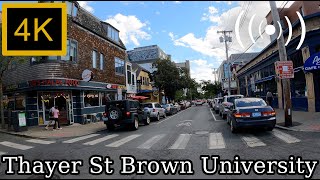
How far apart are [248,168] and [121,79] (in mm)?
27169

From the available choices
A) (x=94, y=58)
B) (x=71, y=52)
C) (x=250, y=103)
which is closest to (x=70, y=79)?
(x=71, y=52)

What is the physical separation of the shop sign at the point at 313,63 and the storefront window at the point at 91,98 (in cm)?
1636

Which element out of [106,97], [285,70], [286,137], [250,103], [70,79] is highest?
[70,79]

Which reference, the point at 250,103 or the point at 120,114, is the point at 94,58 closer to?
the point at 120,114

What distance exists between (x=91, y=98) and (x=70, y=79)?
3891mm

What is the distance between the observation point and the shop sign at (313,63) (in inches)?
691

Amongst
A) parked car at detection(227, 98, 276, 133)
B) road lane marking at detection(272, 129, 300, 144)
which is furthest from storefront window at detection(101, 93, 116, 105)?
road lane marking at detection(272, 129, 300, 144)

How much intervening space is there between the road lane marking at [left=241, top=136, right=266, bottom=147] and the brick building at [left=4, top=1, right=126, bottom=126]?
13.2 metres

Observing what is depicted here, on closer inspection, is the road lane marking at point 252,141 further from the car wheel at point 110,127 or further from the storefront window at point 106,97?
the storefront window at point 106,97

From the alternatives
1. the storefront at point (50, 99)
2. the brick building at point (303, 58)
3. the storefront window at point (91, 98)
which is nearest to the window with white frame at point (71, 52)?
the storefront at point (50, 99)

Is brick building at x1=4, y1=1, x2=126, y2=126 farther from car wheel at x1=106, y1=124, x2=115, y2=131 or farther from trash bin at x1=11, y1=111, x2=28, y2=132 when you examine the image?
car wheel at x1=106, y1=124, x2=115, y2=131

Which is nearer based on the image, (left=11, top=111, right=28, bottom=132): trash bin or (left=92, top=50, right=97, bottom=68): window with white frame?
(left=11, top=111, right=28, bottom=132): trash bin

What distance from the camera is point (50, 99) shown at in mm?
21578

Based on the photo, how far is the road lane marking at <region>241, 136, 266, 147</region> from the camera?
401 inches
